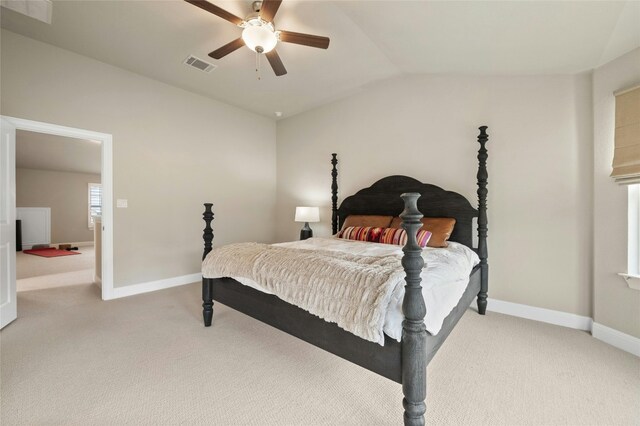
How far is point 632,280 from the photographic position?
2160mm

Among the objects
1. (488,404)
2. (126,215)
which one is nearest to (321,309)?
(488,404)

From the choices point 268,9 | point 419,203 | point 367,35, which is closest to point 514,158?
point 419,203

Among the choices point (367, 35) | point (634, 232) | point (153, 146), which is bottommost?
point (634, 232)

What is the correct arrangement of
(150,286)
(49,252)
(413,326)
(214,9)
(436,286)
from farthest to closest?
(49,252) < (150,286) < (214,9) < (436,286) < (413,326)

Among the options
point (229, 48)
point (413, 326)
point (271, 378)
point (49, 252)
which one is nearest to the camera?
point (413, 326)

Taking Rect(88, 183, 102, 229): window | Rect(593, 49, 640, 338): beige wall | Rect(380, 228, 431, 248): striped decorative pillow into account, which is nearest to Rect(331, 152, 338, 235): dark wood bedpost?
Rect(380, 228, 431, 248): striped decorative pillow

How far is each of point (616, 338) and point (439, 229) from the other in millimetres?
1608

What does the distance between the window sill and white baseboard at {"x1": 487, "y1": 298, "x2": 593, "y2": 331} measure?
21.5 inches

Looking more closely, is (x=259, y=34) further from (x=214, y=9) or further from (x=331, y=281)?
(x=331, y=281)

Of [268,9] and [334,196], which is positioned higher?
[268,9]

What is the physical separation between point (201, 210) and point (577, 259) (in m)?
4.73

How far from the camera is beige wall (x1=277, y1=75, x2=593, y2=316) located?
2613mm

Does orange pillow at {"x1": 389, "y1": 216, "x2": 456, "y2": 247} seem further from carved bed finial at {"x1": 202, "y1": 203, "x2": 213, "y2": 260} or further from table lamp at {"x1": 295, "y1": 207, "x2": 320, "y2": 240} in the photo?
carved bed finial at {"x1": 202, "y1": 203, "x2": 213, "y2": 260}

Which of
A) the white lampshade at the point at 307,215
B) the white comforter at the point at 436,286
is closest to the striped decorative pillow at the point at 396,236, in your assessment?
the white comforter at the point at 436,286
